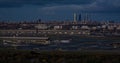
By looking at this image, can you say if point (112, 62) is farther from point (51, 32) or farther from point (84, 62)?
point (51, 32)

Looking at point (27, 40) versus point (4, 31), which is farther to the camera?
point (4, 31)

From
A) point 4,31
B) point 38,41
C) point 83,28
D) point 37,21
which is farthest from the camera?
point 37,21

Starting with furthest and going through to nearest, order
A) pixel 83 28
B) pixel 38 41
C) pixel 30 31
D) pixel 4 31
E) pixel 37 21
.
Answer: pixel 37 21 → pixel 83 28 → pixel 30 31 → pixel 4 31 → pixel 38 41

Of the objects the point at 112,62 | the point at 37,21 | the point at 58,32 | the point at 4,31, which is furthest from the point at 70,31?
the point at 112,62

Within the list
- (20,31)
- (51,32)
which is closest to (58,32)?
(51,32)

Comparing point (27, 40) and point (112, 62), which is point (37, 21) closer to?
point (27, 40)

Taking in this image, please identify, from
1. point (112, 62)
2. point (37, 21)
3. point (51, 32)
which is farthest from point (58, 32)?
point (112, 62)

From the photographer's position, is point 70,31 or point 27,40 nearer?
point 27,40

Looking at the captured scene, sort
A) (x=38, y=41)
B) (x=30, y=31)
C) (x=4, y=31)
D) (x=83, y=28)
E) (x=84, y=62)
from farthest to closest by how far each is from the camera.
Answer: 1. (x=83, y=28)
2. (x=30, y=31)
3. (x=4, y=31)
4. (x=38, y=41)
5. (x=84, y=62)

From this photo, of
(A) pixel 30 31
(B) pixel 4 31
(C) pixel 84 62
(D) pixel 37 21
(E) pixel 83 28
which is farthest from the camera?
(D) pixel 37 21
